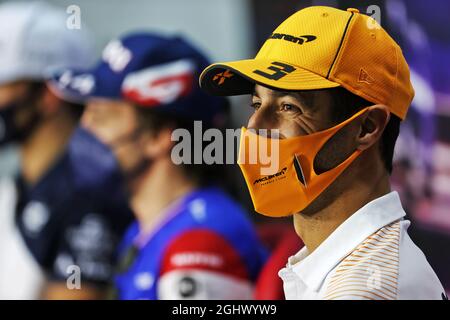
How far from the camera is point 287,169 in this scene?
2.06 meters

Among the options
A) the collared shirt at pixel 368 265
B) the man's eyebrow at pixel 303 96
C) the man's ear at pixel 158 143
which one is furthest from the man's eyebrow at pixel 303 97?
the man's ear at pixel 158 143

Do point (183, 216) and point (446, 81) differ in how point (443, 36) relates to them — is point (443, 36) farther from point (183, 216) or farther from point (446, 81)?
point (183, 216)

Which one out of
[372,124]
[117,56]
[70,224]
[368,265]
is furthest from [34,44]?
[368,265]

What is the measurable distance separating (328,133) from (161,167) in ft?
5.15

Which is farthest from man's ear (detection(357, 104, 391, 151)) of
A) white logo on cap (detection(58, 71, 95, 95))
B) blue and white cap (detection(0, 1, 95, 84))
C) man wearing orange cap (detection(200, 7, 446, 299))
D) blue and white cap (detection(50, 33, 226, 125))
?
blue and white cap (detection(0, 1, 95, 84))

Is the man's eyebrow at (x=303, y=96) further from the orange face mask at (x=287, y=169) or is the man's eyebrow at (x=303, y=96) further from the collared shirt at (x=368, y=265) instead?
the collared shirt at (x=368, y=265)

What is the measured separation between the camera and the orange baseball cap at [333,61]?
1989 mm

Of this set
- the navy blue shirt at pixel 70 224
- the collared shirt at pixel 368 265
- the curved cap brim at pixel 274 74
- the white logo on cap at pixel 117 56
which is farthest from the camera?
the navy blue shirt at pixel 70 224

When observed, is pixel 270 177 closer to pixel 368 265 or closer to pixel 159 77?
pixel 368 265

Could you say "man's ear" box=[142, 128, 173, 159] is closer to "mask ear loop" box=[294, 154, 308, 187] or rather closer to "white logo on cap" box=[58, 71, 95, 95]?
"white logo on cap" box=[58, 71, 95, 95]

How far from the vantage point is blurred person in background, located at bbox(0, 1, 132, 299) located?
Answer: 13.6 ft

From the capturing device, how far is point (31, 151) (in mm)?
4738

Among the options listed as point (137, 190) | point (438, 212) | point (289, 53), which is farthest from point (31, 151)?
point (289, 53)

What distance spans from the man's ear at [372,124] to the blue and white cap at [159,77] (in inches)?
60.0
